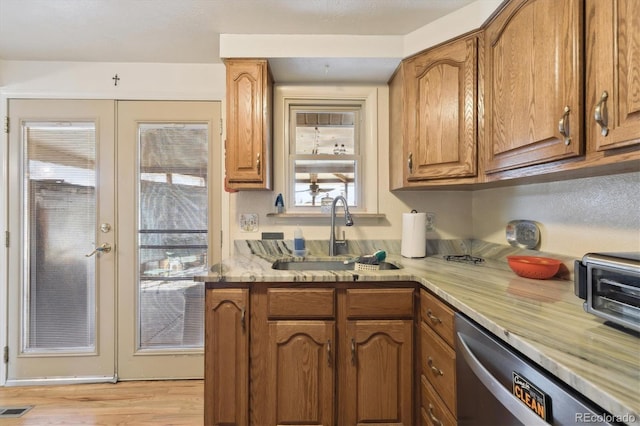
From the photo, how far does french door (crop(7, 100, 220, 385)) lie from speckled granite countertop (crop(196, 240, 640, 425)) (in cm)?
70

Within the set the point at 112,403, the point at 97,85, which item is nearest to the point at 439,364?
the point at 112,403

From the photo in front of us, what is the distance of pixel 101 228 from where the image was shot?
196 cm

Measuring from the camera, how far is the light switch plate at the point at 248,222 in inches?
76.7

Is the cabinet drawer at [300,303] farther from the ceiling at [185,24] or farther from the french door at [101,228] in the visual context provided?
the ceiling at [185,24]

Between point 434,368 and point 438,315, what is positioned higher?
point 438,315

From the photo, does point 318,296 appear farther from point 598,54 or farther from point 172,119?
point 172,119

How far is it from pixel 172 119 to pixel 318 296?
163cm

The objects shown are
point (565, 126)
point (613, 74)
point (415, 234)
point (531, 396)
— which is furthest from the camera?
point (415, 234)

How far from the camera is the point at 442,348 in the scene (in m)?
1.10

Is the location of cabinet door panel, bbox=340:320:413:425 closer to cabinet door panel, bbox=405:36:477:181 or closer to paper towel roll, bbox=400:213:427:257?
paper towel roll, bbox=400:213:427:257

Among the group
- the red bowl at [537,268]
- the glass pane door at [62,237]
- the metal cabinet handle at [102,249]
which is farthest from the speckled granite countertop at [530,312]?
the glass pane door at [62,237]

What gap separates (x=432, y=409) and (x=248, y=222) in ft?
4.81

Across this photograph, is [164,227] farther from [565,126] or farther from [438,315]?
[565,126]

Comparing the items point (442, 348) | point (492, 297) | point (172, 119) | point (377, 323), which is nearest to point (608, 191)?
point (492, 297)
